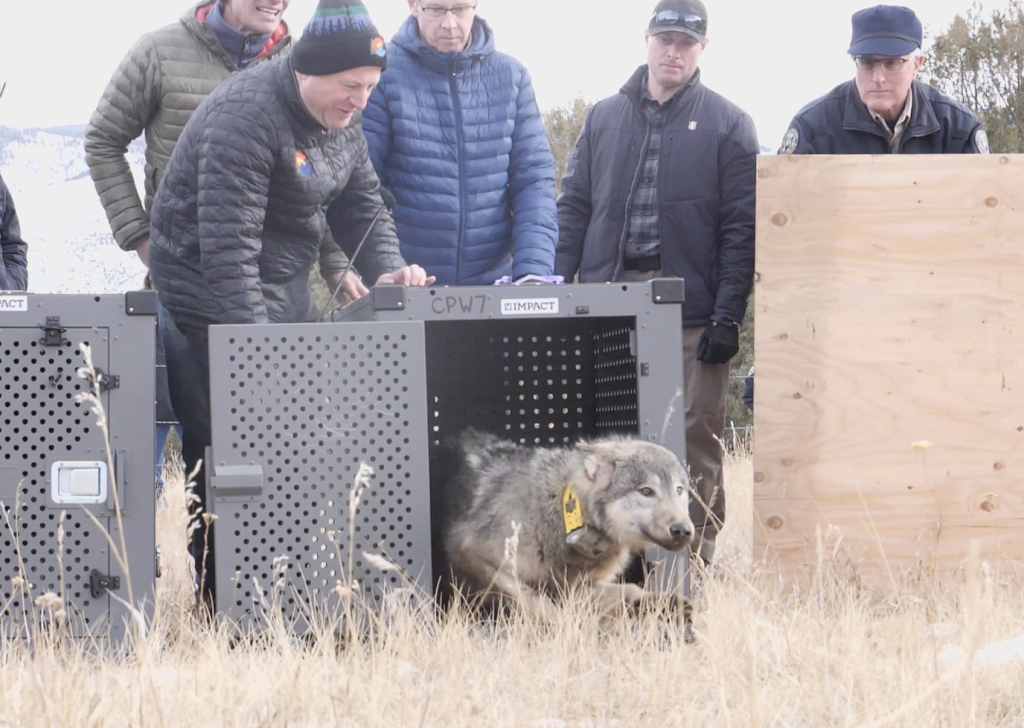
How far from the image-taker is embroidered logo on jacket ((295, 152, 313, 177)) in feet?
13.2

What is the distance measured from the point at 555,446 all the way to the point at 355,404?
3.97 ft

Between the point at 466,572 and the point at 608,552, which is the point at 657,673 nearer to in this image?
the point at 608,552

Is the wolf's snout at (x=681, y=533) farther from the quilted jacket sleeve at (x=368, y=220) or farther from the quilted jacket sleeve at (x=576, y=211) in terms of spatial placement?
the quilted jacket sleeve at (x=576, y=211)

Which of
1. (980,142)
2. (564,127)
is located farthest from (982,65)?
(980,142)

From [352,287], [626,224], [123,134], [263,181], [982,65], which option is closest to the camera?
[263,181]

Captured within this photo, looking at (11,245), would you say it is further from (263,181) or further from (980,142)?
(980,142)

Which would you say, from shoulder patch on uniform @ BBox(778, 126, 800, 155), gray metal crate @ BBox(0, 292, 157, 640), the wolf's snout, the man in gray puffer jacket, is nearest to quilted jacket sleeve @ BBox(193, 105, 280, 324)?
the man in gray puffer jacket

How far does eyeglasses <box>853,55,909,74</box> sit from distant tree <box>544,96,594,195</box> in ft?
42.8

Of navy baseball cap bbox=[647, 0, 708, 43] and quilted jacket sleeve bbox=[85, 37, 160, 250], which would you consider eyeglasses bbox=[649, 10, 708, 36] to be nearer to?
navy baseball cap bbox=[647, 0, 708, 43]

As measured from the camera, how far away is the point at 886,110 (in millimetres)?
4859

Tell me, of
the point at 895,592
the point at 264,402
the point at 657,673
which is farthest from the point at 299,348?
the point at 895,592

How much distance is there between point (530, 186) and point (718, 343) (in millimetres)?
942

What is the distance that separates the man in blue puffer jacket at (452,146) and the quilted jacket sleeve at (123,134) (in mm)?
859

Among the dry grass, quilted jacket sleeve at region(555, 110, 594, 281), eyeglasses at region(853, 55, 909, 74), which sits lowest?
the dry grass
